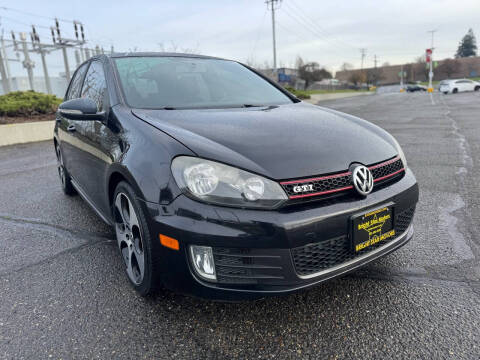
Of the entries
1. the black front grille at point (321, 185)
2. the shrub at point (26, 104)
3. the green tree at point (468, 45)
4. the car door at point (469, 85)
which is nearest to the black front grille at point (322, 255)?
the black front grille at point (321, 185)

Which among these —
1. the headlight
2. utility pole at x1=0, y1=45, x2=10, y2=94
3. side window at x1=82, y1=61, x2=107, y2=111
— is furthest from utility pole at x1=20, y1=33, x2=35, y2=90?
the headlight

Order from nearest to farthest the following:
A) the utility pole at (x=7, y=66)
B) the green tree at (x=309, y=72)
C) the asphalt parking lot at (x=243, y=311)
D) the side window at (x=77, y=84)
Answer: the asphalt parking lot at (x=243, y=311) → the side window at (x=77, y=84) → the utility pole at (x=7, y=66) → the green tree at (x=309, y=72)

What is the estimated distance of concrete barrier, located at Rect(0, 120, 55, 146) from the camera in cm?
937

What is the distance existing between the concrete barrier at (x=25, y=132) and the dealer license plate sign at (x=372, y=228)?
33.3 ft

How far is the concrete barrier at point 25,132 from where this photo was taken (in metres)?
9.37

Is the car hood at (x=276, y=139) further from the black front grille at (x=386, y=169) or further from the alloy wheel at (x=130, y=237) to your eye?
the alloy wheel at (x=130, y=237)

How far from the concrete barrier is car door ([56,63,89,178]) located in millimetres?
6634

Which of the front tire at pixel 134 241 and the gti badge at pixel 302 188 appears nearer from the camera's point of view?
the gti badge at pixel 302 188

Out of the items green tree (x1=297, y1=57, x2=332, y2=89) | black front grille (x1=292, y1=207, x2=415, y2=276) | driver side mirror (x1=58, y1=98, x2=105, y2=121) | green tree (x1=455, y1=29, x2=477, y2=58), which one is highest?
green tree (x1=455, y1=29, x2=477, y2=58)

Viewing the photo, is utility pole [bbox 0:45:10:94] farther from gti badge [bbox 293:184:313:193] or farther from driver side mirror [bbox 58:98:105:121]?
gti badge [bbox 293:184:313:193]

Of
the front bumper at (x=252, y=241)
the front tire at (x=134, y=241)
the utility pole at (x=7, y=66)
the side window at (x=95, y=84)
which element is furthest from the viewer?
the utility pole at (x=7, y=66)

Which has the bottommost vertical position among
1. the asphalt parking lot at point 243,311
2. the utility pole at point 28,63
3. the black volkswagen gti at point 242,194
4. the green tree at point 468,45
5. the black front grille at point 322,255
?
the asphalt parking lot at point 243,311

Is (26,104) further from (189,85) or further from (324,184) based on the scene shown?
(324,184)

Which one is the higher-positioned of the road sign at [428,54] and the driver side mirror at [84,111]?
the road sign at [428,54]
